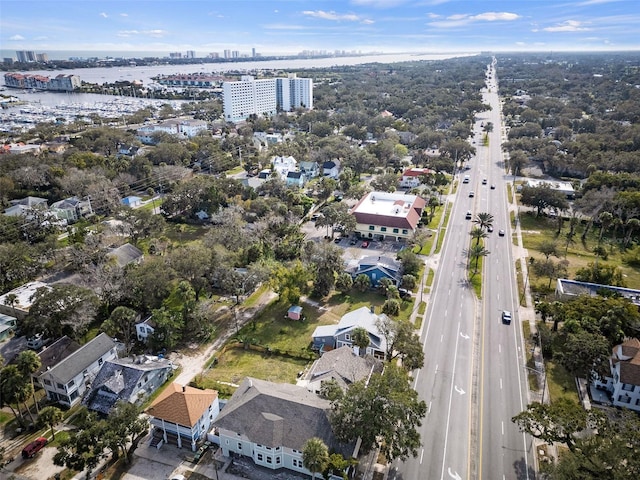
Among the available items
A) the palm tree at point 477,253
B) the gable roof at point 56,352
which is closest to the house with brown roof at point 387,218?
the palm tree at point 477,253

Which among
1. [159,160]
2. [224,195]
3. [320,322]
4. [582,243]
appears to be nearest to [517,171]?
[582,243]

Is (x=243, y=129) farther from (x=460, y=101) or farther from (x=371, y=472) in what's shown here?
(x=371, y=472)

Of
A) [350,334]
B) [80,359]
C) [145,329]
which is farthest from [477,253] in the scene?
[80,359]

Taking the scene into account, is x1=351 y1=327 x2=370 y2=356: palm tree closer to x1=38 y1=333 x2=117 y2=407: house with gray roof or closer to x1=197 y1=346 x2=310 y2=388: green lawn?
x1=197 y1=346 x2=310 y2=388: green lawn

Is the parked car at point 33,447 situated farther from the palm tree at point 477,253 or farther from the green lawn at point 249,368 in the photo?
the palm tree at point 477,253

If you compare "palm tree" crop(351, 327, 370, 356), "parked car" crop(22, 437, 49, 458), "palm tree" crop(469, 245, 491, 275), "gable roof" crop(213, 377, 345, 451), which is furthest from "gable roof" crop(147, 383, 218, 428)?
"palm tree" crop(469, 245, 491, 275)
